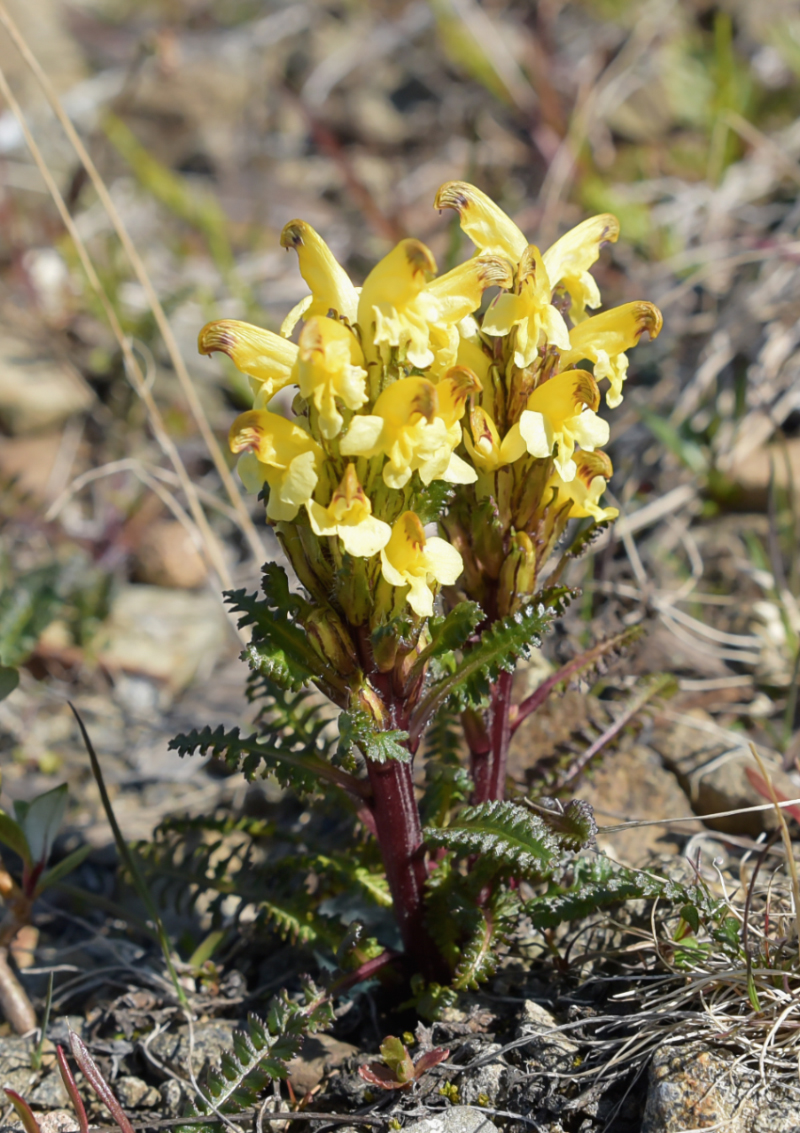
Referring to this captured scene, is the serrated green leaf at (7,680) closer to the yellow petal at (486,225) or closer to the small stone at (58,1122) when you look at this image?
the small stone at (58,1122)

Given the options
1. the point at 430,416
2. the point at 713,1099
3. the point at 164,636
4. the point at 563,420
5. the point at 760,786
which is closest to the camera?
the point at 430,416

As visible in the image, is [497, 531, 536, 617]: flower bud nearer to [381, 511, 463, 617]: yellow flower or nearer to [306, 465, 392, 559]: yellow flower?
[381, 511, 463, 617]: yellow flower

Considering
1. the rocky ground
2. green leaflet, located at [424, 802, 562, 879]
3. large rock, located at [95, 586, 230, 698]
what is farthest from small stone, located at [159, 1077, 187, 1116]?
large rock, located at [95, 586, 230, 698]

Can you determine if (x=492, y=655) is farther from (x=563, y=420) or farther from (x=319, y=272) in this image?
(x=319, y=272)

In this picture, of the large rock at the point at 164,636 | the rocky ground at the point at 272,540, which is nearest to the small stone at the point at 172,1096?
the rocky ground at the point at 272,540

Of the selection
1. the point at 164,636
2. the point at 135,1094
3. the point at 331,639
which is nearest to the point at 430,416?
the point at 331,639

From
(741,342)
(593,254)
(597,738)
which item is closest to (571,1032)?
(597,738)
